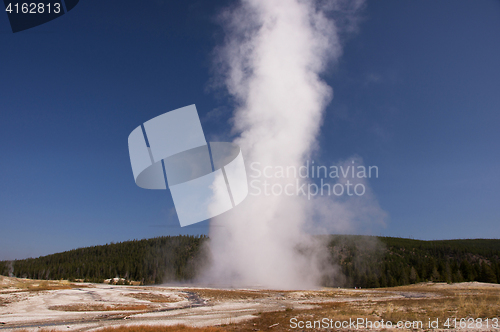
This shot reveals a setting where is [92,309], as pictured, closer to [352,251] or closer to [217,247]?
[217,247]

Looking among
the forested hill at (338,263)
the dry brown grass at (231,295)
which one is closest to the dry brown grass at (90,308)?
the dry brown grass at (231,295)

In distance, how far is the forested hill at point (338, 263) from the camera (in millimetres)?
85562

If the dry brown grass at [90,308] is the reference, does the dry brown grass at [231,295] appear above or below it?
below

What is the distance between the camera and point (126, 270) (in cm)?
12331

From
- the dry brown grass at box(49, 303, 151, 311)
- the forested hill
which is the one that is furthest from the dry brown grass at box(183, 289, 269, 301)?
the forested hill

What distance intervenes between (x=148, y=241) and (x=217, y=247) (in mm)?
128550

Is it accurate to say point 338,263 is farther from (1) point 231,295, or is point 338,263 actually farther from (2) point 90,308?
(2) point 90,308

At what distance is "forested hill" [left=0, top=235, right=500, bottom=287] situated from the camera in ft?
281

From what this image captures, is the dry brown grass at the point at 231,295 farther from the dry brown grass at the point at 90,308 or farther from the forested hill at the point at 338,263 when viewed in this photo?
the forested hill at the point at 338,263

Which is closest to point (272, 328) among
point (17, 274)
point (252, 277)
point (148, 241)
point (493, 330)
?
point (493, 330)

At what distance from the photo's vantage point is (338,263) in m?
108

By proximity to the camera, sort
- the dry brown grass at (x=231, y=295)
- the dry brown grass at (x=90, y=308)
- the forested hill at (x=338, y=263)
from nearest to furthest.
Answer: the dry brown grass at (x=90, y=308) → the dry brown grass at (x=231, y=295) → the forested hill at (x=338, y=263)

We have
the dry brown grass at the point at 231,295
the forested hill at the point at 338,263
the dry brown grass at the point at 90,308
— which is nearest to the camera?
the dry brown grass at the point at 90,308

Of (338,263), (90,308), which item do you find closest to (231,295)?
(90,308)
